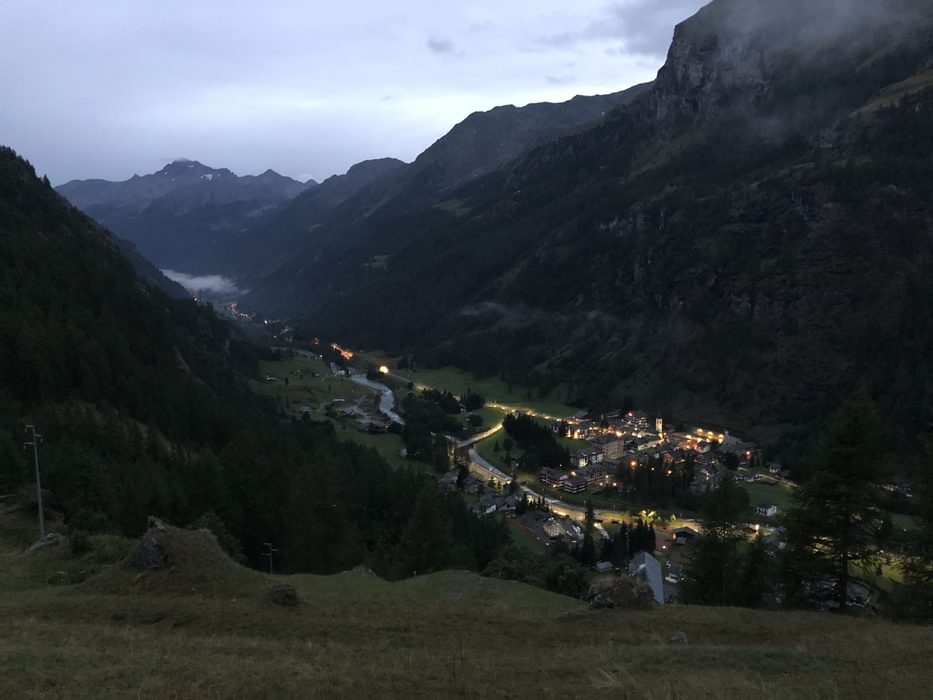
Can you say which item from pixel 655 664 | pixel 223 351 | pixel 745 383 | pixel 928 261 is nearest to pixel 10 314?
pixel 655 664

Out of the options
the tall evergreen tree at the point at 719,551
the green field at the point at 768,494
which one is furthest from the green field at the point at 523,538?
the tall evergreen tree at the point at 719,551

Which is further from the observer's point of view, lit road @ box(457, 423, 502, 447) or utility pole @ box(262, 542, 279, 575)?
lit road @ box(457, 423, 502, 447)

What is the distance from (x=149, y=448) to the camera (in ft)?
206

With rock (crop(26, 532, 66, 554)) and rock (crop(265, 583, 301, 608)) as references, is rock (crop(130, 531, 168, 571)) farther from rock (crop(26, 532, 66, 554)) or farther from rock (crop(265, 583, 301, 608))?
rock (crop(26, 532, 66, 554))

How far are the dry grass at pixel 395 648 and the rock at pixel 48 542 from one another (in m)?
2.83

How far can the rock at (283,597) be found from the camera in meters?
24.1

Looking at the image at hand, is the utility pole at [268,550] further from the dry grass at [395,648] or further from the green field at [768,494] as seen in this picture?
the green field at [768,494]

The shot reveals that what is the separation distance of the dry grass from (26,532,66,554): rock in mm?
2829

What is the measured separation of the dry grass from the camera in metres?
15.9

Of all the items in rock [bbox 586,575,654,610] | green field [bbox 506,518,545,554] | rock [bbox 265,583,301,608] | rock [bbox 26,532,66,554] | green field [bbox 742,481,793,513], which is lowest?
green field [bbox 742,481,793,513]

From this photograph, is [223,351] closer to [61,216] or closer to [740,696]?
[61,216]

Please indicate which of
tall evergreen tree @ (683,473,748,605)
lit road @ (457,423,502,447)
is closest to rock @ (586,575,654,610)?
tall evergreen tree @ (683,473,748,605)

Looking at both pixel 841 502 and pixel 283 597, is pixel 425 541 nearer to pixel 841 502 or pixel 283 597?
pixel 283 597

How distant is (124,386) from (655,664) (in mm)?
71313
